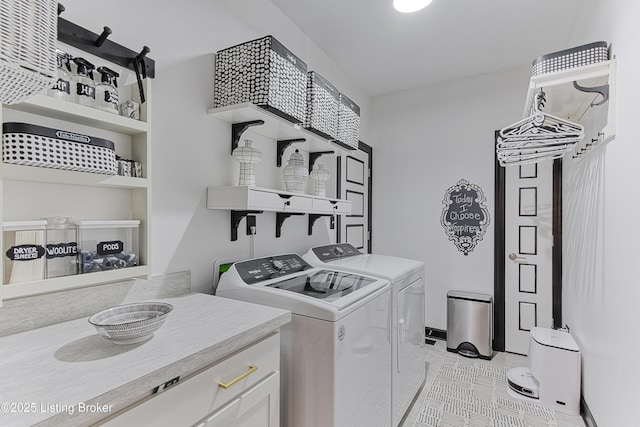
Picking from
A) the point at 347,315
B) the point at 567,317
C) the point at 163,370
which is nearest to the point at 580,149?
the point at 567,317

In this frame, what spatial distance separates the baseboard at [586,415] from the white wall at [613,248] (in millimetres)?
46

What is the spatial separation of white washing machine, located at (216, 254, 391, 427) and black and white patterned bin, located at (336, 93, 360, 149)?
1.11 m

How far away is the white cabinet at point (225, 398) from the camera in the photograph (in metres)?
0.79

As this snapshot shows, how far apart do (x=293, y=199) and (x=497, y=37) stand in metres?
2.08

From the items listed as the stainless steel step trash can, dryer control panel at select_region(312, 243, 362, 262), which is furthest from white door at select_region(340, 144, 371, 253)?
the stainless steel step trash can

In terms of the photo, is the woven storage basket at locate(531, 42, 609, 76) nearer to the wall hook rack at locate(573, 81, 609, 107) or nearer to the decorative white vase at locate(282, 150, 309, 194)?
the wall hook rack at locate(573, 81, 609, 107)

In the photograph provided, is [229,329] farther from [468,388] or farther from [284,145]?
[468,388]

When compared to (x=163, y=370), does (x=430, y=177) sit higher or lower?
higher

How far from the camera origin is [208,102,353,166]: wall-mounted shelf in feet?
5.37

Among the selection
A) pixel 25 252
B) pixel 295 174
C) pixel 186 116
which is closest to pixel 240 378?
pixel 25 252

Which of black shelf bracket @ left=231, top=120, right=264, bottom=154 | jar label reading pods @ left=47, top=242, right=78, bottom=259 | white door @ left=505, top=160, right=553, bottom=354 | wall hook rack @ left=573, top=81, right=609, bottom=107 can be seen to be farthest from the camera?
white door @ left=505, top=160, right=553, bottom=354

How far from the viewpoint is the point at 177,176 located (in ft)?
5.11

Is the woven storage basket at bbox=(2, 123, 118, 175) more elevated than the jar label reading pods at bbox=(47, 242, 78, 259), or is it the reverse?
the woven storage basket at bbox=(2, 123, 118, 175)

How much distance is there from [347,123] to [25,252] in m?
2.00
